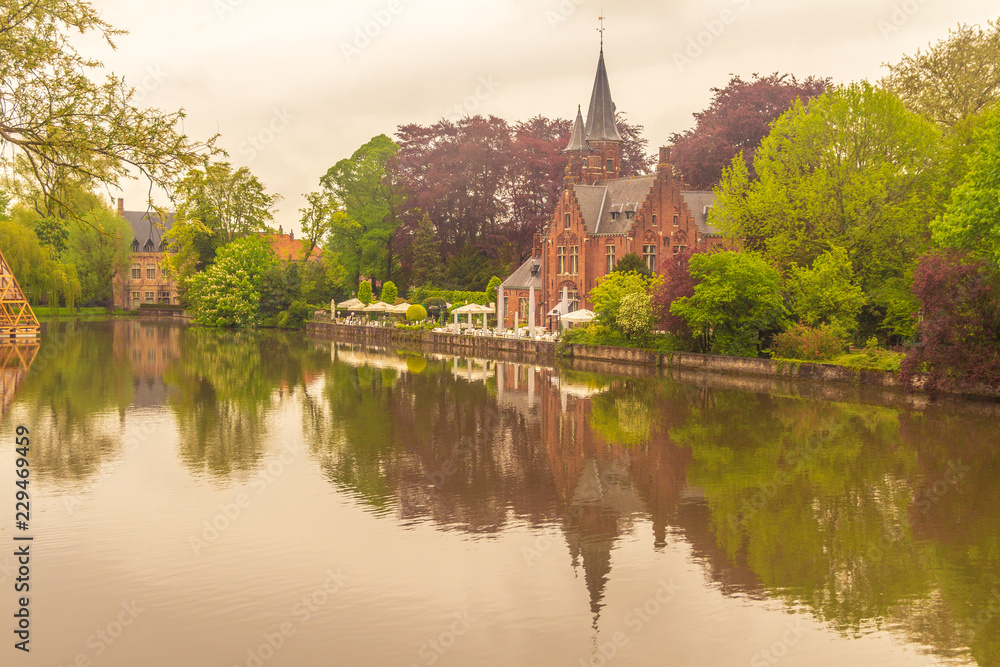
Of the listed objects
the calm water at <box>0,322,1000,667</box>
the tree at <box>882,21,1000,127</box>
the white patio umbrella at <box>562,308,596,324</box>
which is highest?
the tree at <box>882,21,1000,127</box>

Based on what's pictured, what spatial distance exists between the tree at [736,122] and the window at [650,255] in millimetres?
7487

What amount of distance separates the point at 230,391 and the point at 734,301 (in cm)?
1914

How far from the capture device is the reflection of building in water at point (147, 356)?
27828 millimetres

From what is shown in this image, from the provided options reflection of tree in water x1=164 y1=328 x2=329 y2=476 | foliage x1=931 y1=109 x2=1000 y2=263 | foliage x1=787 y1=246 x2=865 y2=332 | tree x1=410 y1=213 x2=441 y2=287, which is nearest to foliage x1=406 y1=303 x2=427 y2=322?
reflection of tree in water x1=164 y1=328 x2=329 y2=476

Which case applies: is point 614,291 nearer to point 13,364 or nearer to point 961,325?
point 961,325

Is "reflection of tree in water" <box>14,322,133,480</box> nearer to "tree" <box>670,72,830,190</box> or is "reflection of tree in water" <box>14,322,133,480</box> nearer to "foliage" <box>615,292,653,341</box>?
"foliage" <box>615,292,653,341</box>

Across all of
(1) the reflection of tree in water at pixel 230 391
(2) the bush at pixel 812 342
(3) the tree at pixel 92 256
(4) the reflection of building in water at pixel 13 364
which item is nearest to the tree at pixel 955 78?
(2) the bush at pixel 812 342

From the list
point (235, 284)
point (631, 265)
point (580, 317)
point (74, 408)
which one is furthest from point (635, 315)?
point (235, 284)

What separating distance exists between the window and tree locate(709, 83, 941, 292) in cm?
1508

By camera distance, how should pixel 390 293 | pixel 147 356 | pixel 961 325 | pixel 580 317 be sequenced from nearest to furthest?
1. pixel 961 325
2. pixel 147 356
3. pixel 580 317
4. pixel 390 293

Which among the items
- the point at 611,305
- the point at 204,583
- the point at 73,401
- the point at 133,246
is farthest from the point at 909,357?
the point at 133,246

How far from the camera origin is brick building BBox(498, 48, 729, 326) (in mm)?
54219

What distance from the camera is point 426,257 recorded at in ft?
232

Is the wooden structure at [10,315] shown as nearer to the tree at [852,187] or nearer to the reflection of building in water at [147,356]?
the reflection of building in water at [147,356]
